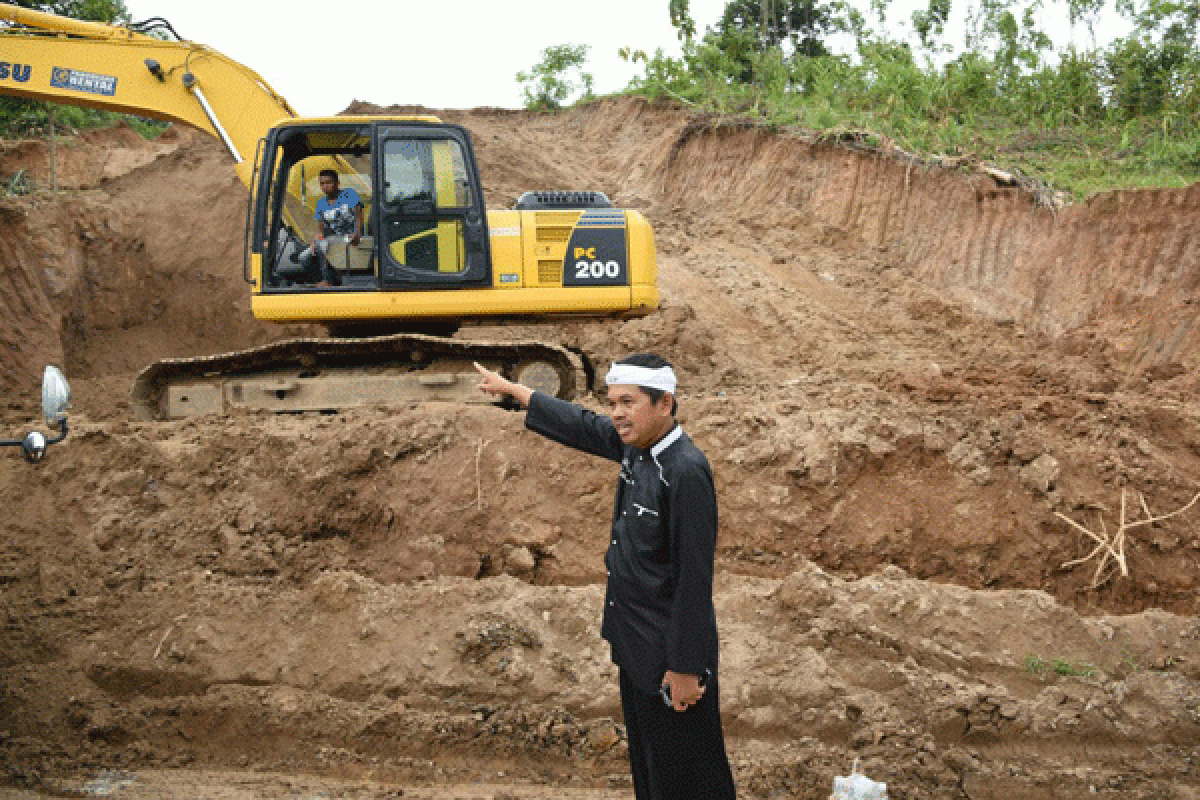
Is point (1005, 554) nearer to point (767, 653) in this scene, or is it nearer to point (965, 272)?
point (767, 653)

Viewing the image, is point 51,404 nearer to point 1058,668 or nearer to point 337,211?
point 1058,668

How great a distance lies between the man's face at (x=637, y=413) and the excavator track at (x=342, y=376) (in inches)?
230

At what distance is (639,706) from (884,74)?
15048mm

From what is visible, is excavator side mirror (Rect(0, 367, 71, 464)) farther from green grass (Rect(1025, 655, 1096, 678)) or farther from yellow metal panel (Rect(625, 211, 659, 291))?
yellow metal panel (Rect(625, 211, 659, 291))

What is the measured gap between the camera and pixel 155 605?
6.31m

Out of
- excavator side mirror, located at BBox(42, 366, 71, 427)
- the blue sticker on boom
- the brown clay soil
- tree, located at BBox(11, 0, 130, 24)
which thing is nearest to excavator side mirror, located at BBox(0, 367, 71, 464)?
excavator side mirror, located at BBox(42, 366, 71, 427)

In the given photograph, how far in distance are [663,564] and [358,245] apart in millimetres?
6302

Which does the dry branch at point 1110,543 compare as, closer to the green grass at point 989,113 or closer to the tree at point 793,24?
the green grass at point 989,113

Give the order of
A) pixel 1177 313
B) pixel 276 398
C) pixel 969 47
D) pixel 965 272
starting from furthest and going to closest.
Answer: pixel 969 47 → pixel 965 272 → pixel 1177 313 → pixel 276 398

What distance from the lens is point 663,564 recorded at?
353 cm

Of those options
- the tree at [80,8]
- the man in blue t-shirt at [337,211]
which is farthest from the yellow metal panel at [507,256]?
the tree at [80,8]

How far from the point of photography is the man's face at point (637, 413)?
352cm

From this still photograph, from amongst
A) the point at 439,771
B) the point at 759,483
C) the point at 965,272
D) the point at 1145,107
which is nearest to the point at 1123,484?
the point at 759,483

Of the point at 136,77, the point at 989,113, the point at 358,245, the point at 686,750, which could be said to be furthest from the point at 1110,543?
the point at 989,113
